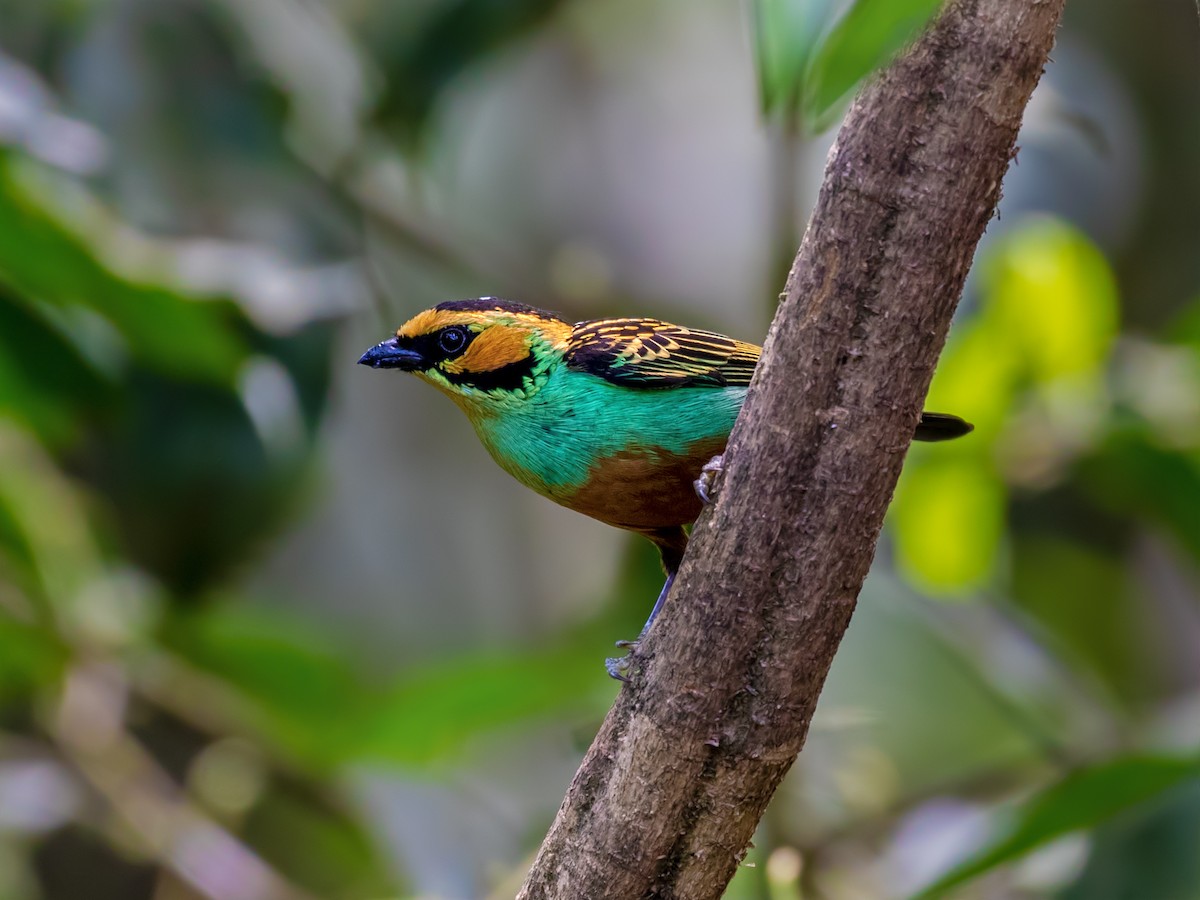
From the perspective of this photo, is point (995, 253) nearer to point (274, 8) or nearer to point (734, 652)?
point (734, 652)

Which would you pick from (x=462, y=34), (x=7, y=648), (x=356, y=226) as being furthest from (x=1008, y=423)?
(x=7, y=648)

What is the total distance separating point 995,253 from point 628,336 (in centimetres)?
183

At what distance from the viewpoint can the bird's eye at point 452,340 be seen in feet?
7.49

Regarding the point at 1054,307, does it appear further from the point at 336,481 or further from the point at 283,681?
the point at 336,481

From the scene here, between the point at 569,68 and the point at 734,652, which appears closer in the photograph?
the point at 734,652

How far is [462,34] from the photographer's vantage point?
12.8 feet

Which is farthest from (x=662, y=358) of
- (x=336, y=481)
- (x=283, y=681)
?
(x=336, y=481)

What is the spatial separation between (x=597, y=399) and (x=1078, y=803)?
4.53 ft

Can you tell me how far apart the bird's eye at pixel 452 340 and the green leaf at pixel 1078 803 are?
1.45 m

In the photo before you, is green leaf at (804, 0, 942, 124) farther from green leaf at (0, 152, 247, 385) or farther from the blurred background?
green leaf at (0, 152, 247, 385)

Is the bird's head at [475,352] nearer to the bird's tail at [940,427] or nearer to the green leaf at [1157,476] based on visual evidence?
the bird's tail at [940,427]

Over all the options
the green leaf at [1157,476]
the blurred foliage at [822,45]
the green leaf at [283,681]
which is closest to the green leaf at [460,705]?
the green leaf at [283,681]

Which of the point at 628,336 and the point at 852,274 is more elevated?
the point at 628,336

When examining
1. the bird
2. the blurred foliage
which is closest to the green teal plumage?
the bird
